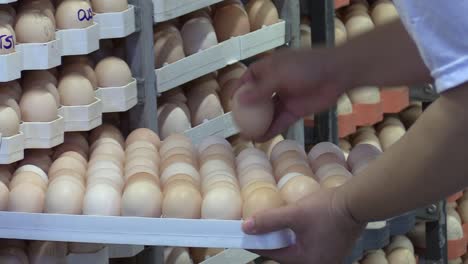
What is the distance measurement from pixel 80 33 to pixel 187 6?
355 millimetres

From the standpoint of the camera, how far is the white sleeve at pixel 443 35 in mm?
788

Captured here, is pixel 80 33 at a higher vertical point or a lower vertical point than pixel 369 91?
lower

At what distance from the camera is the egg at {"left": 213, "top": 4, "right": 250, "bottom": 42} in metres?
2.18

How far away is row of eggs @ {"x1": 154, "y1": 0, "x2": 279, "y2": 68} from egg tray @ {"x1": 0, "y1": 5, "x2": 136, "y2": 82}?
7.7 inches

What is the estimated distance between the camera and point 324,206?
41.6 inches

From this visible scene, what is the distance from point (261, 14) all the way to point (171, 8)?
0.43 meters

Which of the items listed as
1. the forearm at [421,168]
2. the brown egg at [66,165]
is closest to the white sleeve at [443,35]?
the forearm at [421,168]

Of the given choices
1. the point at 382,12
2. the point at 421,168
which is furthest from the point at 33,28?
the point at 382,12

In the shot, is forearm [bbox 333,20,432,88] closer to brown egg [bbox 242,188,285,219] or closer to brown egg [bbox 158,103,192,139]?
brown egg [bbox 242,188,285,219]

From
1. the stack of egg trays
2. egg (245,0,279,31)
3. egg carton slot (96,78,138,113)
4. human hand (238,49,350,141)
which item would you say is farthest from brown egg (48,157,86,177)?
the stack of egg trays

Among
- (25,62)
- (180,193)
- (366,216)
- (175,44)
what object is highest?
(175,44)

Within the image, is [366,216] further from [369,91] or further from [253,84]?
[369,91]

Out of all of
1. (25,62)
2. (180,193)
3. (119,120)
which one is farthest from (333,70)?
(119,120)

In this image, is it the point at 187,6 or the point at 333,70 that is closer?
the point at 333,70
